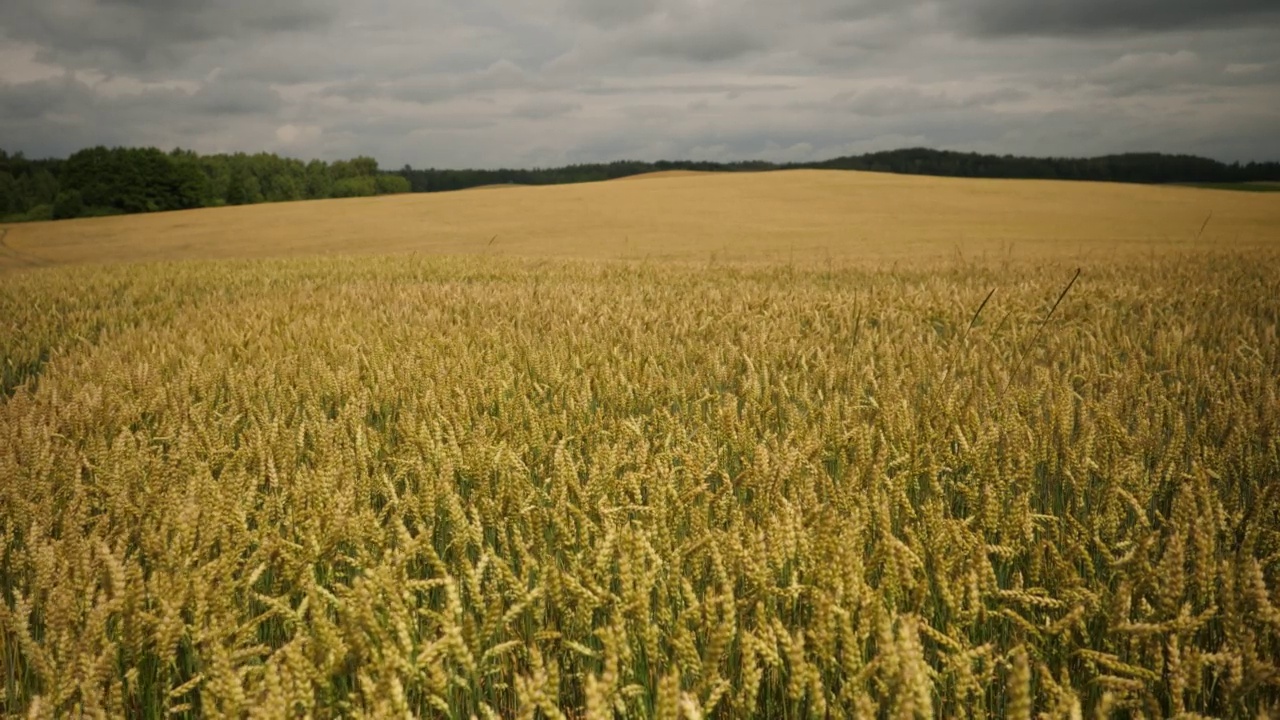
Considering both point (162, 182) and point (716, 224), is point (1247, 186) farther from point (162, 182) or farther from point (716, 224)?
point (162, 182)

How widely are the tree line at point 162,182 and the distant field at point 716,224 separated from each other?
2680 centimetres

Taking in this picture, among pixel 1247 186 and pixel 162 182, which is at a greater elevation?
pixel 162 182

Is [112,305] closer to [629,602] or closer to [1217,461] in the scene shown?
[629,602]

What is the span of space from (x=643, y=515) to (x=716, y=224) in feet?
81.4

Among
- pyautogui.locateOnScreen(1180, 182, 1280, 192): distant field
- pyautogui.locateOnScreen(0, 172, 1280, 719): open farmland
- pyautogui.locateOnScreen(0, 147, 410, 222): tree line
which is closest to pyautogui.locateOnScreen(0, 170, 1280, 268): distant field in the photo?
pyautogui.locateOnScreen(0, 172, 1280, 719): open farmland

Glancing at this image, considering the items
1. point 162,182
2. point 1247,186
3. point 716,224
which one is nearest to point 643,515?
point 716,224

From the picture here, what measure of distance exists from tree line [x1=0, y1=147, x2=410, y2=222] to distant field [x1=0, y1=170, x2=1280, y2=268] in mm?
26796

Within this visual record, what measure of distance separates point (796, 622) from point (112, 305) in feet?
28.9

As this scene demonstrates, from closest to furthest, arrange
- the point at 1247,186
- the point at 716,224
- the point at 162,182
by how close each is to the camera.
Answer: the point at 716,224 → the point at 1247,186 → the point at 162,182

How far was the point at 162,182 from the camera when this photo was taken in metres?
63.1

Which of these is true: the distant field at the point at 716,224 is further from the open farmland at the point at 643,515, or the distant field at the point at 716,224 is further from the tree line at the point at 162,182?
the tree line at the point at 162,182

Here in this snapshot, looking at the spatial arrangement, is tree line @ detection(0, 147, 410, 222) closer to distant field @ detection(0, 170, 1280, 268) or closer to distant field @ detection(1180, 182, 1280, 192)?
distant field @ detection(0, 170, 1280, 268)

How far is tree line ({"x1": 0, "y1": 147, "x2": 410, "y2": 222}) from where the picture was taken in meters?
61.1

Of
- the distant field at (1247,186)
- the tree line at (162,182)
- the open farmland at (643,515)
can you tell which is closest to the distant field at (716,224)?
the open farmland at (643,515)
